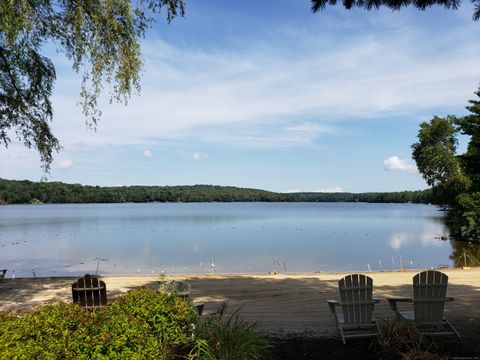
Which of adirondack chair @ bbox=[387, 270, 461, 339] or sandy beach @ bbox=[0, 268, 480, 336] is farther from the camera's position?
sandy beach @ bbox=[0, 268, 480, 336]

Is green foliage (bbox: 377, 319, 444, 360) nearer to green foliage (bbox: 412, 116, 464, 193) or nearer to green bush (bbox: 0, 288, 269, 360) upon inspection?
green bush (bbox: 0, 288, 269, 360)

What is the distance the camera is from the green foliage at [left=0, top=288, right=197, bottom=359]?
11.1 feet

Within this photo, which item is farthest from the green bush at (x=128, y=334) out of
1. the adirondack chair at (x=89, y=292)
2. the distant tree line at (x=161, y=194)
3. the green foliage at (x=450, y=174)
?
the distant tree line at (x=161, y=194)

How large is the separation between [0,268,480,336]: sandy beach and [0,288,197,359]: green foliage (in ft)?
7.64

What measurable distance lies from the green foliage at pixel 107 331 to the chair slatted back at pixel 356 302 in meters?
2.25

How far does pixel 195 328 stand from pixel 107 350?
1.22 metres

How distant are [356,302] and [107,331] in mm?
3422

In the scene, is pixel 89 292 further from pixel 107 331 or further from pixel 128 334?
pixel 128 334

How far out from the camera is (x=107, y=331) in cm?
367

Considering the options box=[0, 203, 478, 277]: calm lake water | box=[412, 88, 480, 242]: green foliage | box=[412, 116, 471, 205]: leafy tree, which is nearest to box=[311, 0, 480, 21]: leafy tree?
box=[0, 203, 478, 277]: calm lake water

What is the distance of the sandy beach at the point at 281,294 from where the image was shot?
6.97 metres

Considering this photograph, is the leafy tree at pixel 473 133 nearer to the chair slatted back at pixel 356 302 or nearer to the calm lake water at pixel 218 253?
the calm lake water at pixel 218 253

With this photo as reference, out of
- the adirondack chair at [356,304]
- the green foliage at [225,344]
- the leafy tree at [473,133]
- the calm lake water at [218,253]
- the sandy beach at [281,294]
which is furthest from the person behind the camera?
the leafy tree at [473,133]

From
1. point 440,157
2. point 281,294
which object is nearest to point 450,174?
point 440,157
